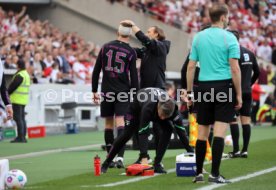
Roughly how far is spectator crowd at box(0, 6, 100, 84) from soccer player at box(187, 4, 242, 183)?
13427 mm

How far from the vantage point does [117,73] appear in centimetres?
1391

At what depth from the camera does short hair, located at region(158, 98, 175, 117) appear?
1223 cm

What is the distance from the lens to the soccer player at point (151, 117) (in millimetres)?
12367

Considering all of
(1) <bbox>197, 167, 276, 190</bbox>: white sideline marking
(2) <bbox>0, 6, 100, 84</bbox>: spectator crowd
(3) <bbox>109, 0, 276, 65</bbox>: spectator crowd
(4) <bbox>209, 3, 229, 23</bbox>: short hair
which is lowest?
(1) <bbox>197, 167, 276, 190</bbox>: white sideline marking

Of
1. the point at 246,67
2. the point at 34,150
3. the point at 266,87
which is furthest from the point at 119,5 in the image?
the point at 246,67

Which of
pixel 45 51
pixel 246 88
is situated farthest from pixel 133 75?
pixel 45 51

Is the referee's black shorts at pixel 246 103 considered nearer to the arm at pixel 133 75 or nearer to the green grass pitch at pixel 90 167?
the green grass pitch at pixel 90 167

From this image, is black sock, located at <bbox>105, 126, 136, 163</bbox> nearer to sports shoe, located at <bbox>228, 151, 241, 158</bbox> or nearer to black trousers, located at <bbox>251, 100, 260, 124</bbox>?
sports shoe, located at <bbox>228, 151, 241, 158</bbox>

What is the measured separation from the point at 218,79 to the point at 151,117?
59.4 inches

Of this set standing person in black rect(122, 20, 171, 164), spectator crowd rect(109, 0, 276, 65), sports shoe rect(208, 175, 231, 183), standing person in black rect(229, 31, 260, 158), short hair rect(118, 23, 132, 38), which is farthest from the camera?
spectator crowd rect(109, 0, 276, 65)

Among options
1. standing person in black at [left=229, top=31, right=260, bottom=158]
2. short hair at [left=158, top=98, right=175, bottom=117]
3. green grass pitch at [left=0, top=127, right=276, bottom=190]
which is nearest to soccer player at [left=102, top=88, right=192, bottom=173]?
short hair at [left=158, top=98, right=175, bottom=117]

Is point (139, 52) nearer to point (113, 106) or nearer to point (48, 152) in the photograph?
point (113, 106)

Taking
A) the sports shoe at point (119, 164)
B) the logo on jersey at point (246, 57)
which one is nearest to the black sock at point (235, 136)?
the logo on jersey at point (246, 57)

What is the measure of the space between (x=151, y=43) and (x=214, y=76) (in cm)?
273
